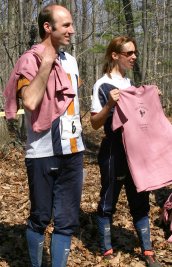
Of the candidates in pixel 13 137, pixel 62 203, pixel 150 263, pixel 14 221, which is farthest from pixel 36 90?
pixel 13 137

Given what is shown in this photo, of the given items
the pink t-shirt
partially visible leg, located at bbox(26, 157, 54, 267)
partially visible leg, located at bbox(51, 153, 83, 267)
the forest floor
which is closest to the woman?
the pink t-shirt

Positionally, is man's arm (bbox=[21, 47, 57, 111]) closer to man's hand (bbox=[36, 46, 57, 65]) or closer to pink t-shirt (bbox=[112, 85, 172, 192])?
man's hand (bbox=[36, 46, 57, 65])

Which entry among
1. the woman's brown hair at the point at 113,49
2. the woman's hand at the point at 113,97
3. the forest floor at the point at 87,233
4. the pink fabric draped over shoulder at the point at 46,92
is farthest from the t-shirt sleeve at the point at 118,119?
the forest floor at the point at 87,233

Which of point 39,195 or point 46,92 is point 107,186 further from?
point 46,92

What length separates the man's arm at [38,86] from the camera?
8.23 feet

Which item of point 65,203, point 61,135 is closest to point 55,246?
point 65,203

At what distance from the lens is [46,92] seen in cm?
274

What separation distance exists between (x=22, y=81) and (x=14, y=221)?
8.23 feet

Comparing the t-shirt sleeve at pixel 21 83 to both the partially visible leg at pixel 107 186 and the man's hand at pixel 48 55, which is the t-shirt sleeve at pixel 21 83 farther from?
the partially visible leg at pixel 107 186

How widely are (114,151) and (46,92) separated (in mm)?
1155

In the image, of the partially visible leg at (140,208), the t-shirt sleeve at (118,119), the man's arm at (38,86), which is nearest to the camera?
the man's arm at (38,86)

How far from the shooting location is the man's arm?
8.23 ft

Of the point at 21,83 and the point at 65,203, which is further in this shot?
the point at 65,203

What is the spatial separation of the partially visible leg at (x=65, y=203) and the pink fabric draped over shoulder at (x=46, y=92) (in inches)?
13.0
